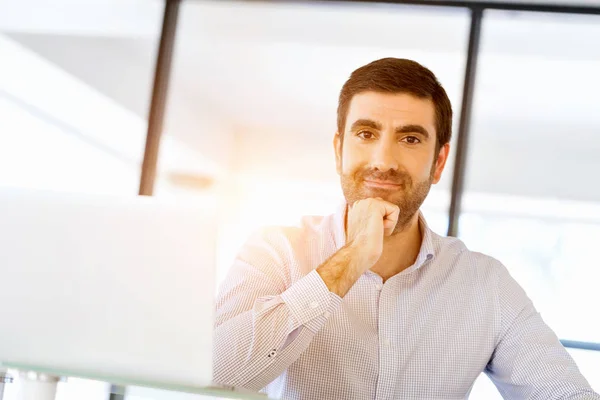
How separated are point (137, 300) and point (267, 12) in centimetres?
336

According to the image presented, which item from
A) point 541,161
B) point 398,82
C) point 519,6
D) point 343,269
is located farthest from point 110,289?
point 519,6

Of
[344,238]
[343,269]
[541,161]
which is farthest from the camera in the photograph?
[541,161]

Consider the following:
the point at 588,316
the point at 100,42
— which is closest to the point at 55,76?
the point at 100,42

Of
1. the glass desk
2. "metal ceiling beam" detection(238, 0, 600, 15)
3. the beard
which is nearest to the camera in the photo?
the glass desk

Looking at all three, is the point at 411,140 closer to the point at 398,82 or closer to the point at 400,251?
the point at 398,82

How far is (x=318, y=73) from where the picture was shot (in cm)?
416

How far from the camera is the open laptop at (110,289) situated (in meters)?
1.04

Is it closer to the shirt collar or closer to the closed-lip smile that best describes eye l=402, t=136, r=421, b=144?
the closed-lip smile

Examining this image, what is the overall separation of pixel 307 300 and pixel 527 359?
620 millimetres

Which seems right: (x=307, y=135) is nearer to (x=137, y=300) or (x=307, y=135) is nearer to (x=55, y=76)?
(x=55, y=76)

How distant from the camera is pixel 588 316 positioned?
3.68 meters

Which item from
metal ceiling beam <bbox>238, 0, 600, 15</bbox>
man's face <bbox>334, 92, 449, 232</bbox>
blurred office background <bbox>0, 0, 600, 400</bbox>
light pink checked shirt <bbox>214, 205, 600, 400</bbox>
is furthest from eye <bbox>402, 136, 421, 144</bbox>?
metal ceiling beam <bbox>238, 0, 600, 15</bbox>

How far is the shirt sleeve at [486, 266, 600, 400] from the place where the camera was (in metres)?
1.74

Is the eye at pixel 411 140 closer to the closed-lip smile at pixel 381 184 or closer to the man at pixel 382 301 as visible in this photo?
the man at pixel 382 301
